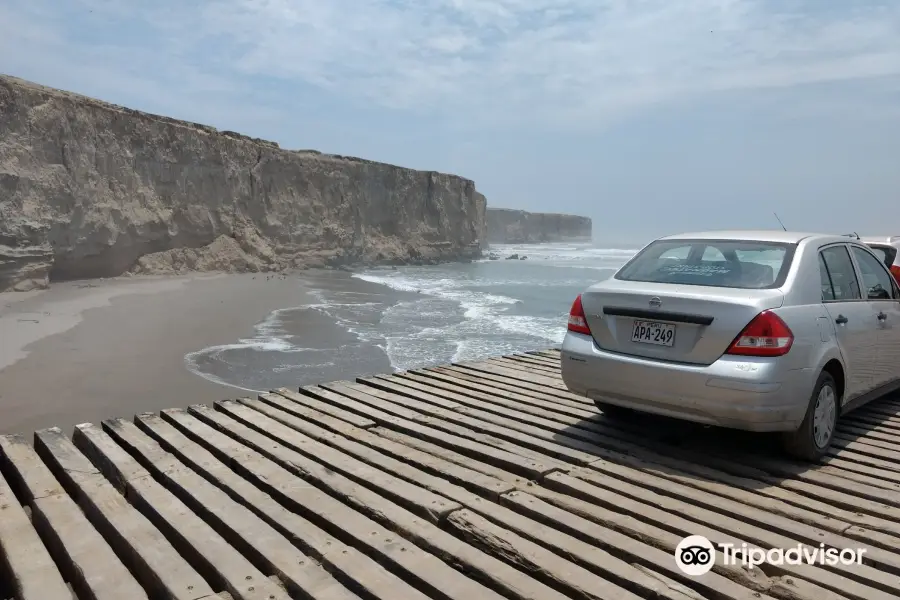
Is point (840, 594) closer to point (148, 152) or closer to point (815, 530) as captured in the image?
point (815, 530)

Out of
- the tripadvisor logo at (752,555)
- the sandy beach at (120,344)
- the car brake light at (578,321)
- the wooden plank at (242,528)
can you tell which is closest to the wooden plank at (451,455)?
the tripadvisor logo at (752,555)

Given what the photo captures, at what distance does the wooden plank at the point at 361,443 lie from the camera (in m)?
3.60

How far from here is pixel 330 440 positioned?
432cm

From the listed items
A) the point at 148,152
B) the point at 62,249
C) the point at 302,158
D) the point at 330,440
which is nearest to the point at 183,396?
the point at 330,440

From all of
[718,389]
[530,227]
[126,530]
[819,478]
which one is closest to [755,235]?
[718,389]

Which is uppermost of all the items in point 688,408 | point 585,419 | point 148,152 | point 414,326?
point 148,152

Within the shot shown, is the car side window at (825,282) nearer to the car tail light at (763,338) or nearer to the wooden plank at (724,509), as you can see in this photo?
the car tail light at (763,338)

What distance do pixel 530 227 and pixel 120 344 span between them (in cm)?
10182

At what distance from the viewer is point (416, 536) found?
2922 mm

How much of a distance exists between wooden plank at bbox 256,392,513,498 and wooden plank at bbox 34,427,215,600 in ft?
4.41

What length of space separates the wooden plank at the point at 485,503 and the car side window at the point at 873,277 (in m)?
3.47

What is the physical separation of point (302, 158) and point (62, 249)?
18094mm

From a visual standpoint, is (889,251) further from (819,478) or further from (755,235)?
(819,478)

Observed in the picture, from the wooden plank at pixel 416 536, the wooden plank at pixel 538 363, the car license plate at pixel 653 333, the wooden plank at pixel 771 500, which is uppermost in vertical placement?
the car license plate at pixel 653 333
